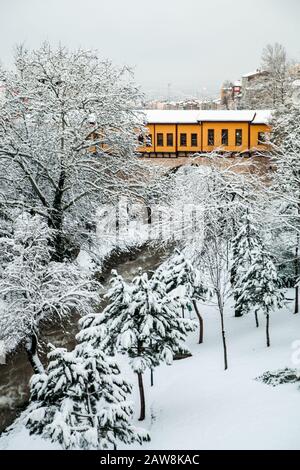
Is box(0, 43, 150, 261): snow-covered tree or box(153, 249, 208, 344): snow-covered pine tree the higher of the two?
box(0, 43, 150, 261): snow-covered tree

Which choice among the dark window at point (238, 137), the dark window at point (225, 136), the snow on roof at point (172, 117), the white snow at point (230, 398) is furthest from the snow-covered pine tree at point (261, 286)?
the snow on roof at point (172, 117)

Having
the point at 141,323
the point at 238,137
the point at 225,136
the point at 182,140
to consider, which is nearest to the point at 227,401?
the point at 141,323

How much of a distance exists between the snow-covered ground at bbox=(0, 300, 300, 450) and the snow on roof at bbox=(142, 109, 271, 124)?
27.4m

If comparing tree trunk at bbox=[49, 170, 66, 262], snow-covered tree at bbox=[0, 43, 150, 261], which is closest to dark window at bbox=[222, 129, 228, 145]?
snow-covered tree at bbox=[0, 43, 150, 261]

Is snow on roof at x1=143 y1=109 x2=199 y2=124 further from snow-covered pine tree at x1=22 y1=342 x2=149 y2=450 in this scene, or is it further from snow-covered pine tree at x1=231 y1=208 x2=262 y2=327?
snow-covered pine tree at x1=22 y1=342 x2=149 y2=450

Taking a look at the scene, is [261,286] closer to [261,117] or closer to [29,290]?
[29,290]

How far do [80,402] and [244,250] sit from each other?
41.4 feet

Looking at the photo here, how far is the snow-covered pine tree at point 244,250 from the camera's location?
1950 centimetres

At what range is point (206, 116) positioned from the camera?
43844mm

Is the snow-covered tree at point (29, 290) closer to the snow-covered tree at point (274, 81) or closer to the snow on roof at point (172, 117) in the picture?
the snow on roof at point (172, 117)

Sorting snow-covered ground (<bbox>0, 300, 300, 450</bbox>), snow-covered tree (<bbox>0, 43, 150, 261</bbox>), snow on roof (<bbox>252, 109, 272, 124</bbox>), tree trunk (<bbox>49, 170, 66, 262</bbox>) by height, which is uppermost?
snow on roof (<bbox>252, 109, 272, 124</bbox>)

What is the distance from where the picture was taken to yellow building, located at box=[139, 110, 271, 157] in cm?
4247

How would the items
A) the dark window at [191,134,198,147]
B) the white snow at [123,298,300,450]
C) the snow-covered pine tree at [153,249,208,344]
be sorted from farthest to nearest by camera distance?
the dark window at [191,134,198,147], the snow-covered pine tree at [153,249,208,344], the white snow at [123,298,300,450]
